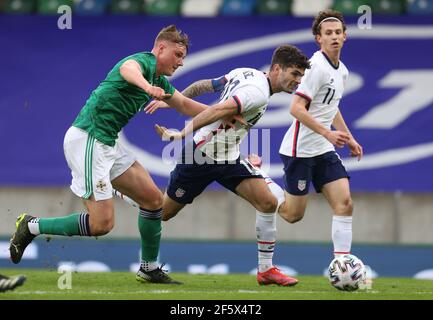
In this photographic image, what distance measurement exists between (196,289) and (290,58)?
2.24 meters

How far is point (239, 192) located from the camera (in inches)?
411

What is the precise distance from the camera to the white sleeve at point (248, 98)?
992 cm

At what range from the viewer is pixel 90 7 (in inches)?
659

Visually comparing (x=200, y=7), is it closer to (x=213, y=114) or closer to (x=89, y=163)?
(x=213, y=114)

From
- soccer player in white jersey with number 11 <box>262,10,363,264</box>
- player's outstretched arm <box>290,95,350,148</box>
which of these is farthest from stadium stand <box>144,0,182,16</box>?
player's outstretched arm <box>290,95,350,148</box>

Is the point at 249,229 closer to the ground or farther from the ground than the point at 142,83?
closer to the ground

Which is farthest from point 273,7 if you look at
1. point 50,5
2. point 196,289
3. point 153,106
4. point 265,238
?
point 196,289

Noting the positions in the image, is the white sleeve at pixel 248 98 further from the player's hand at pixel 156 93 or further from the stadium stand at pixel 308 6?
the stadium stand at pixel 308 6

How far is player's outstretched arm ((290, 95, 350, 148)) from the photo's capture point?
9914mm

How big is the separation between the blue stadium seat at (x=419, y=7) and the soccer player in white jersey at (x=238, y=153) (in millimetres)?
6692

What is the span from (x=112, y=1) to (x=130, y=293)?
27.5ft

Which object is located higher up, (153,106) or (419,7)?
(419,7)

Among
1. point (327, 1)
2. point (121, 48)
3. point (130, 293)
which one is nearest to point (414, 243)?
point (327, 1)

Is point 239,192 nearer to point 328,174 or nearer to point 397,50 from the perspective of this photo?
point 328,174
